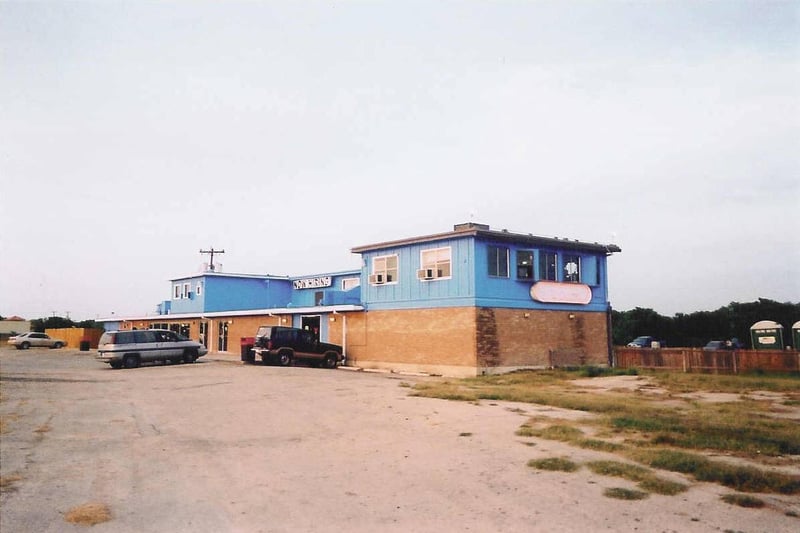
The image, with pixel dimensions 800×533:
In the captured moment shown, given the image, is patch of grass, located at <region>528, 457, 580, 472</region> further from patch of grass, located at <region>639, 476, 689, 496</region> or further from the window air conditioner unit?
the window air conditioner unit

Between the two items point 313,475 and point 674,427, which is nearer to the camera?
point 313,475

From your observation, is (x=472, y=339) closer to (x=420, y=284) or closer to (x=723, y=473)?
(x=420, y=284)

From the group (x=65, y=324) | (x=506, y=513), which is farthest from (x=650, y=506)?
(x=65, y=324)

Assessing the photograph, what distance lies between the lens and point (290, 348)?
29.3 m

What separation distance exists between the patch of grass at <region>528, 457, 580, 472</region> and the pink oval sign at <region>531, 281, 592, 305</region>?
19.4m

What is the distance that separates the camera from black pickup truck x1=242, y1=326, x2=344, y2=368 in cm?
2891

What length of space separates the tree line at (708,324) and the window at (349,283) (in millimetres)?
27393

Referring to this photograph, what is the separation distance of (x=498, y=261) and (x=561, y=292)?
3.87 m

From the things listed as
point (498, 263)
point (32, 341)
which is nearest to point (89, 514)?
point (498, 263)

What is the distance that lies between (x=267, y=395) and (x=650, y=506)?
40.0ft

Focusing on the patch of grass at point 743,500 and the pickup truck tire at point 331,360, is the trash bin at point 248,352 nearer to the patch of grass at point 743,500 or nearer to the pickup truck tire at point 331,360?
the pickup truck tire at point 331,360

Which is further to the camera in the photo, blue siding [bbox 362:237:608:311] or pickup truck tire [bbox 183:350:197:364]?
pickup truck tire [bbox 183:350:197:364]

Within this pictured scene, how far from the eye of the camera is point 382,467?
8.68 meters

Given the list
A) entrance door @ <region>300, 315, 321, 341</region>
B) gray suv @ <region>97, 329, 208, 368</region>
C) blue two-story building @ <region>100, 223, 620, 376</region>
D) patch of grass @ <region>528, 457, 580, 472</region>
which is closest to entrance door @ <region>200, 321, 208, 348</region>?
entrance door @ <region>300, 315, 321, 341</region>
